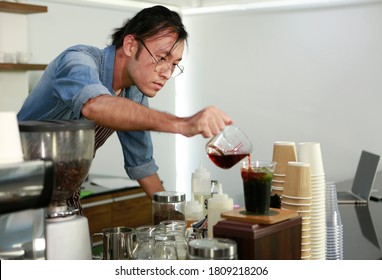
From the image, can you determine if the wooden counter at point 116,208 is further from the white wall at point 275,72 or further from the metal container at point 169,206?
the metal container at point 169,206

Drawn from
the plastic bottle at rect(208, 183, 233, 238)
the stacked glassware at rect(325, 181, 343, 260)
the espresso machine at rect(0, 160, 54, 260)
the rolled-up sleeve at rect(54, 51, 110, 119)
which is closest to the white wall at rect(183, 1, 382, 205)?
the stacked glassware at rect(325, 181, 343, 260)

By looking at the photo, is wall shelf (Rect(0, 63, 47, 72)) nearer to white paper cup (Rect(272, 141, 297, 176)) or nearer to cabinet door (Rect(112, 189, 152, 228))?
cabinet door (Rect(112, 189, 152, 228))

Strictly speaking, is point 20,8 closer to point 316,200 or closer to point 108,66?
point 108,66

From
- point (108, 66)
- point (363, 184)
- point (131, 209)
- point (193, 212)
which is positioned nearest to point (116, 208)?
point (131, 209)

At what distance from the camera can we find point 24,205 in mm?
1190

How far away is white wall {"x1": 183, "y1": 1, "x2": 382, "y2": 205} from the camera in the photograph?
193 inches

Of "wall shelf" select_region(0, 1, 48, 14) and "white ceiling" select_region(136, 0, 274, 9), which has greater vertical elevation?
"white ceiling" select_region(136, 0, 274, 9)

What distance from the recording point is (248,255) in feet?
4.81

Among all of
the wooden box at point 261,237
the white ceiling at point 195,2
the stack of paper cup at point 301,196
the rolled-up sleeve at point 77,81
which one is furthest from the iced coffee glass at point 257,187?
the white ceiling at point 195,2

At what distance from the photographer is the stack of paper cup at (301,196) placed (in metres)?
1.73

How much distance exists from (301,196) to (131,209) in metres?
3.01

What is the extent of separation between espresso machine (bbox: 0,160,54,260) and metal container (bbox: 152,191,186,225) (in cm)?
68

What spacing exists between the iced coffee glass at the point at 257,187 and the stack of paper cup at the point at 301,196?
17 centimetres

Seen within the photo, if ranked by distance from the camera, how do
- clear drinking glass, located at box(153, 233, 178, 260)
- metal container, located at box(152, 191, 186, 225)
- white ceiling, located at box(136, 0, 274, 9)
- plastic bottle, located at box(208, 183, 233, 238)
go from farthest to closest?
white ceiling, located at box(136, 0, 274, 9)
metal container, located at box(152, 191, 186, 225)
plastic bottle, located at box(208, 183, 233, 238)
clear drinking glass, located at box(153, 233, 178, 260)
